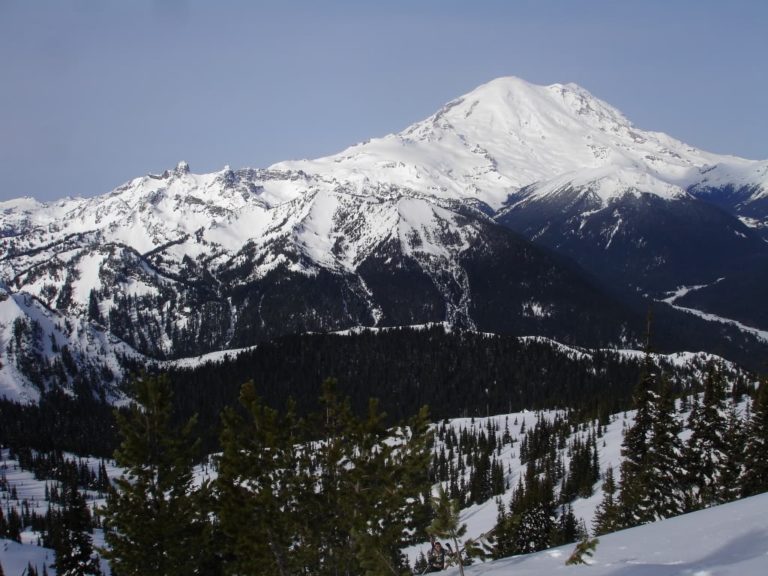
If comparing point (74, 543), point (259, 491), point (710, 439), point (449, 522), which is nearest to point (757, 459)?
point (710, 439)

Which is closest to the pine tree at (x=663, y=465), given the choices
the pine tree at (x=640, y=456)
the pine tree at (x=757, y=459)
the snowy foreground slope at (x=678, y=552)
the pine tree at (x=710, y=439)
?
the pine tree at (x=640, y=456)

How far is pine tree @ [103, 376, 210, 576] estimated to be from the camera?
25984 millimetres

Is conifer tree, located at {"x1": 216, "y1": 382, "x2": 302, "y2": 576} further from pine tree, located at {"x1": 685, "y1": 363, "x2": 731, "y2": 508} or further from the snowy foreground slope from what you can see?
pine tree, located at {"x1": 685, "y1": 363, "x2": 731, "y2": 508}

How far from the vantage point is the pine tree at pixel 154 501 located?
26.0 meters

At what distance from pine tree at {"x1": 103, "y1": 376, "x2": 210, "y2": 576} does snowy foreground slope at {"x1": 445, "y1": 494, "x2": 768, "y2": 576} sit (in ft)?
39.6

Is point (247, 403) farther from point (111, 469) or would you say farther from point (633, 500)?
point (111, 469)

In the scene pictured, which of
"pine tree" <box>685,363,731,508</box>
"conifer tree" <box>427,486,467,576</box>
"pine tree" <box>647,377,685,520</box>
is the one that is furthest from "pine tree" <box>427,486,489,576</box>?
"pine tree" <box>685,363,731,508</box>

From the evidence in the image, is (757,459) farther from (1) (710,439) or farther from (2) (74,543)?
(2) (74,543)

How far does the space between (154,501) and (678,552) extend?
66.4 ft

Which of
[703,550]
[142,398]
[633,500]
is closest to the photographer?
[703,550]

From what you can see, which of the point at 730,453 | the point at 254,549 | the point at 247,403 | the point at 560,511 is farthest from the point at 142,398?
the point at 560,511

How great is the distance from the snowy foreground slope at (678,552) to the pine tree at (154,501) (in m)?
12.1

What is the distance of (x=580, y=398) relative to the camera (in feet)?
601

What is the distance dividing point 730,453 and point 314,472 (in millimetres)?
35445
